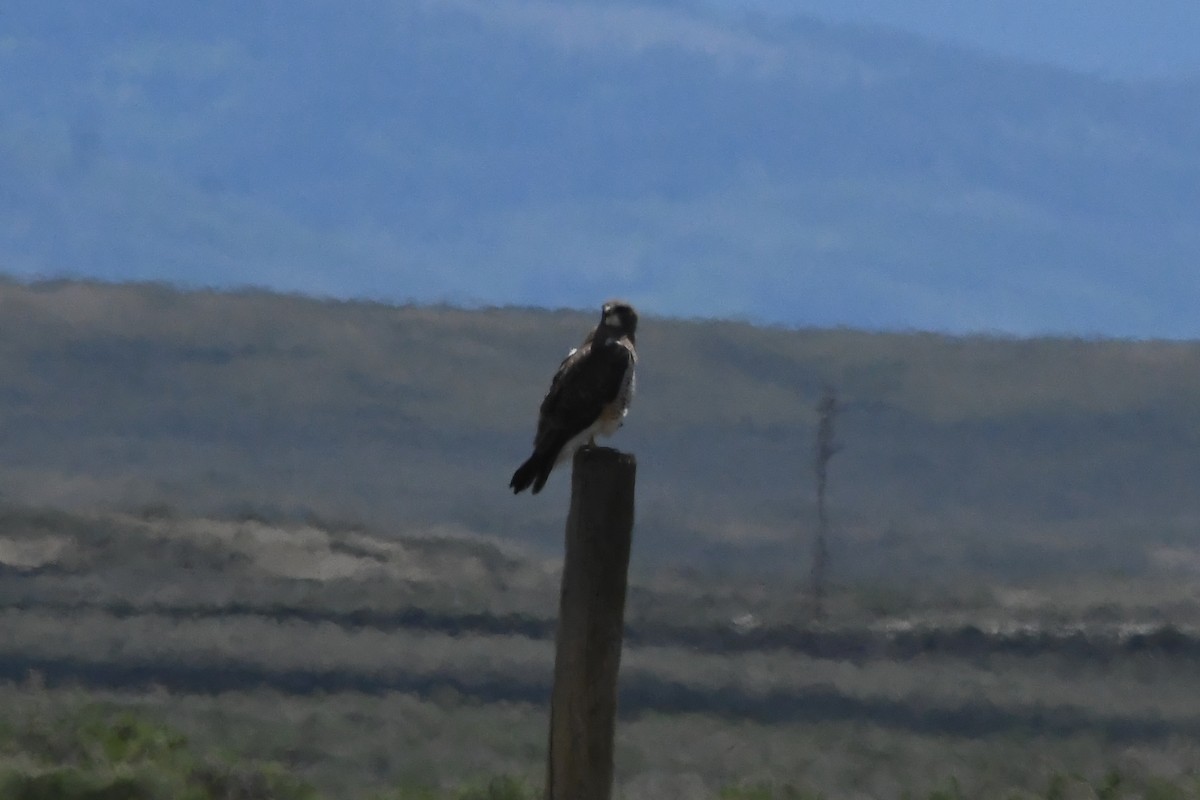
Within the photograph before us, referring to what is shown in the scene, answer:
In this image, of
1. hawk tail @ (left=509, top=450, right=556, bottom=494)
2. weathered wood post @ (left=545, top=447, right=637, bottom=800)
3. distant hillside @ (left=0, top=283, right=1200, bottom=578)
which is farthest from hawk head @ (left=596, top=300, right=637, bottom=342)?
distant hillside @ (left=0, top=283, right=1200, bottom=578)

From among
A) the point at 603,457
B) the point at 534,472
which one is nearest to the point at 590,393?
the point at 534,472

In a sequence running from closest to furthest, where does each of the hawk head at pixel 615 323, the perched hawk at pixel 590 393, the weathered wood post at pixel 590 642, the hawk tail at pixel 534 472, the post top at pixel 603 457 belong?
the weathered wood post at pixel 590 642 < the post top at pixel 603 457 < the hawk tail at pixel 534 472 < the perched hawk at pixel 590 393 < the hawk head at pixel 615 323

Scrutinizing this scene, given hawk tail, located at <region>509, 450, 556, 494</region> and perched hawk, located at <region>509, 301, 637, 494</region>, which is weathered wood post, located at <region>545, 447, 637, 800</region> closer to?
hawk tail, located at <region>509, 450, 556, 494</region>

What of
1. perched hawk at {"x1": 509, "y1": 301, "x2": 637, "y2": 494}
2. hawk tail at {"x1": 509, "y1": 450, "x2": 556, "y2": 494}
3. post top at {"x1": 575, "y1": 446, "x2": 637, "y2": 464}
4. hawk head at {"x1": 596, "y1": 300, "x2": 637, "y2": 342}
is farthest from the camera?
hawk head at {"x1": 596, "y1": 300, "x2": 637, "y2": 342}

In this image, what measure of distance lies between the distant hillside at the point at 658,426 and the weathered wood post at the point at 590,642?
4412 cm

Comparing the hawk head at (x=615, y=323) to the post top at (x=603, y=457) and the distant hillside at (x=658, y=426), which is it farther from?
the distant hillside at (x=658, y=426)

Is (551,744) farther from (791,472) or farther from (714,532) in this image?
(791,472)

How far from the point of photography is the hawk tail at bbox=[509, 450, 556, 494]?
9.15 meters

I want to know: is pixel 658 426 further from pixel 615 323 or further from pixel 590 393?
pixel 590 393

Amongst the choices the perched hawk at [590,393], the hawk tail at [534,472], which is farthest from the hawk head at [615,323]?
the hawk tail at [534,472]

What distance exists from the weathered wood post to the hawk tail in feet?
5.95

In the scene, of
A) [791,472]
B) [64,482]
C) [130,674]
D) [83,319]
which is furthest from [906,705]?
[83,319]

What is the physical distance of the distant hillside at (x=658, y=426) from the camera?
190ft

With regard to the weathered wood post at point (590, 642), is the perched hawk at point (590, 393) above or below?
above
